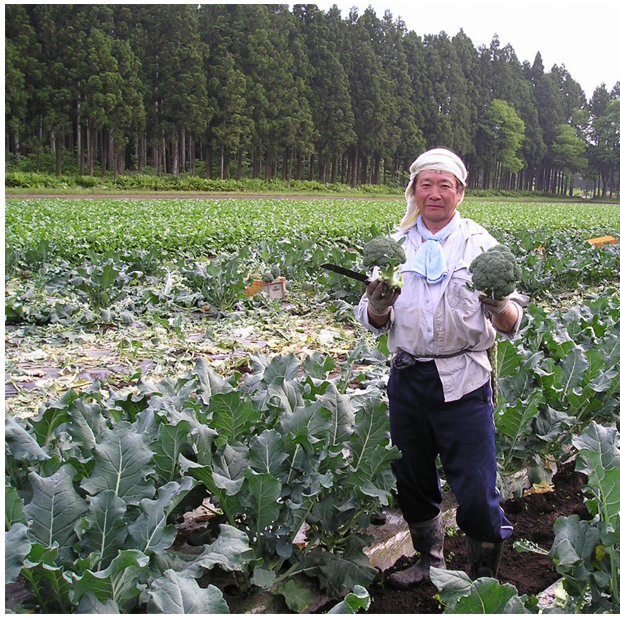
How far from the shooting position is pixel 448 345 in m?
2.36

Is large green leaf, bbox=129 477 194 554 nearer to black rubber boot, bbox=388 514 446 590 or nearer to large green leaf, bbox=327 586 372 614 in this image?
large green leaf, bbox=327 586 372 614

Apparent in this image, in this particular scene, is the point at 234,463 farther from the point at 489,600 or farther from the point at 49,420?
the point at 489,600

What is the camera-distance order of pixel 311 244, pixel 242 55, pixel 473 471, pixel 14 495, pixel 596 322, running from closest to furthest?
pixel 14 495 → pixel 473 471 → pixel 596 322 → pixel 311 244 → pixel 242 55

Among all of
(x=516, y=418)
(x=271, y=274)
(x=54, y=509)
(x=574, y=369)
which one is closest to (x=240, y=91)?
(x=271, y=274)

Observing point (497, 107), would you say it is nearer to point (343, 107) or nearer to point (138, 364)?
point (343, 107)

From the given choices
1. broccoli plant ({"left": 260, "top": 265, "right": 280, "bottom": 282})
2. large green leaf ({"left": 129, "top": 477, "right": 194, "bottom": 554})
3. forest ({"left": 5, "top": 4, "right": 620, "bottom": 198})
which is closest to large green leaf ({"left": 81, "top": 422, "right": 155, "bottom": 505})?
large green leaf ({"left": 129, "top": 477, "right": 194, "bottom": 554})

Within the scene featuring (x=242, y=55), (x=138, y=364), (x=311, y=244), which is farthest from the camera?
(x=242, y=55)

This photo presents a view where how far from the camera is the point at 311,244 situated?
11.0 metres

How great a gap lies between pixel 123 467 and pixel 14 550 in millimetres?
495

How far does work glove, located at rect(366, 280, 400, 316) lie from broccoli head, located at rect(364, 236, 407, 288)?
0.08ft

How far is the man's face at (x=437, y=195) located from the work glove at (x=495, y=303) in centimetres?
40

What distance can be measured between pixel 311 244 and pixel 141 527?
29.8 ft

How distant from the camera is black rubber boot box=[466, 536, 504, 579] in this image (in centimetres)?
247

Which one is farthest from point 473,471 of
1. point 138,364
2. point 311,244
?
point 311,244
